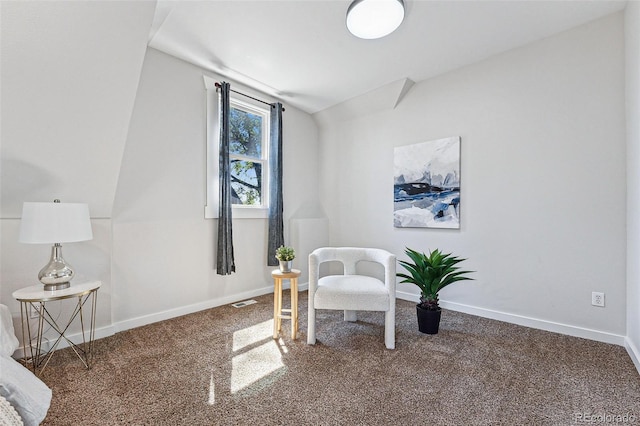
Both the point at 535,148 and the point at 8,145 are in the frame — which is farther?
the point at 535,148

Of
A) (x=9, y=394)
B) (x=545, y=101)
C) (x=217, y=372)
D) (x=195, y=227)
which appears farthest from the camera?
(x=195, y=227)

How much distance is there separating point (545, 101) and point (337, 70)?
1.89 metres

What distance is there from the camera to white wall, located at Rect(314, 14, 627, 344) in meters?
2.27

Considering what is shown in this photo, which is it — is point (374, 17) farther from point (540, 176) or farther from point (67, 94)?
point (67, 94)

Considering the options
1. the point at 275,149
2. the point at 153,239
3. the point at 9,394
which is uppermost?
the point at 275,149

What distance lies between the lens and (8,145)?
1.85 m

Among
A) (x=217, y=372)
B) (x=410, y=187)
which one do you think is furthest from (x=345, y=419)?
(x=410, y=187)

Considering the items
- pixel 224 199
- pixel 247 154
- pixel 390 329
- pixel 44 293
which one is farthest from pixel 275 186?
pixel 44 293

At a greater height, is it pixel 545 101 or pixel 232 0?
pixel 232 0

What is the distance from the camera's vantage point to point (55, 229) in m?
1.76

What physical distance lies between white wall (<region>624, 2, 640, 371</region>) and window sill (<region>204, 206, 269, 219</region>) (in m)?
3.24

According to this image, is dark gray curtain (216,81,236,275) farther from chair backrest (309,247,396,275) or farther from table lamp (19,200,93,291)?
table lamp (19,200,93,291)

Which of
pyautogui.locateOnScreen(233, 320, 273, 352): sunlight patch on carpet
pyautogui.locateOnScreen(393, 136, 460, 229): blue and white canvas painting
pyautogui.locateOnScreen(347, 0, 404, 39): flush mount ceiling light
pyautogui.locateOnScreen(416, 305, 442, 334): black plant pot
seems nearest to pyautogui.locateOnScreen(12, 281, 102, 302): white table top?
pyautogui.locateOnScreen(233, 320, 273, 352): sunlight patch on carpet

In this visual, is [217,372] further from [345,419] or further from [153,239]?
[153,239]
